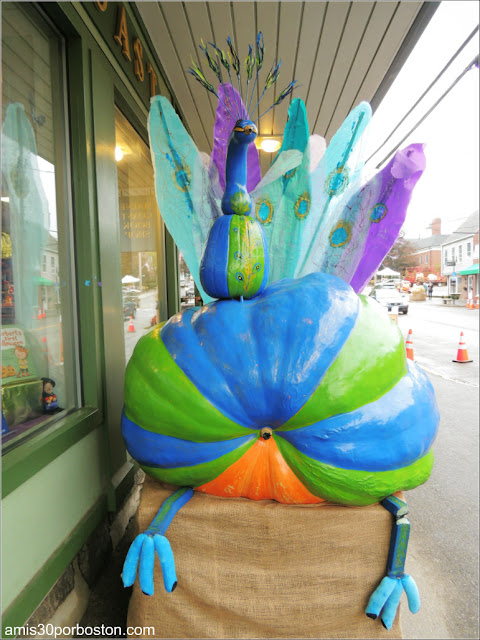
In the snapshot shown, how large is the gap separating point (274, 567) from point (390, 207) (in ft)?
5.12

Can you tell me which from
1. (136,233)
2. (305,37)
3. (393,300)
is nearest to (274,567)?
(136,233)

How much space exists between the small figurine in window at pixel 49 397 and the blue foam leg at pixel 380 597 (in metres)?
1.57

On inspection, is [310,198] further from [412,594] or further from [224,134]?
[412,594]

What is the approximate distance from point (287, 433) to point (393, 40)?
11.3 feet

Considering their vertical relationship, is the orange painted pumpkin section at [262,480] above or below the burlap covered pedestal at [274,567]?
above

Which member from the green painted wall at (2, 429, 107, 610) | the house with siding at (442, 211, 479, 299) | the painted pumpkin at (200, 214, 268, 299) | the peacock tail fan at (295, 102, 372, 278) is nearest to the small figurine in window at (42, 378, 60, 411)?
the green painted wall at (2, 429, 107, 610)

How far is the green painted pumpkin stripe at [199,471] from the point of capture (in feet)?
4.30

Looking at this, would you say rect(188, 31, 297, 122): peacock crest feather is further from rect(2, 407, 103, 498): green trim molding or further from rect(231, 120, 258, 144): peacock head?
rect(2, 407, 103, 498): green trim molding

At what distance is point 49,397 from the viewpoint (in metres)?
1.85

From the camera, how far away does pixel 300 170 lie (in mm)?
1813

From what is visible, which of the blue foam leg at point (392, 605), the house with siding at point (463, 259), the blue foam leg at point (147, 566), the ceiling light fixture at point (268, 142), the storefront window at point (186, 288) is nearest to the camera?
the blue foam leg at point (147, 566)

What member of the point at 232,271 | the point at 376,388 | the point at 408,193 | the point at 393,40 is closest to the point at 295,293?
the point at 232,271

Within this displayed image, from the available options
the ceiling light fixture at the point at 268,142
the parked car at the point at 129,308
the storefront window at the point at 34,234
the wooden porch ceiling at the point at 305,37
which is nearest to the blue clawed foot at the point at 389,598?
the storefront window at the point at 34,234

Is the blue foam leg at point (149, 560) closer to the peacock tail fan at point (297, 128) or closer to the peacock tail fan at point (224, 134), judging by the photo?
the peacock tail fan at point (224, 134)
